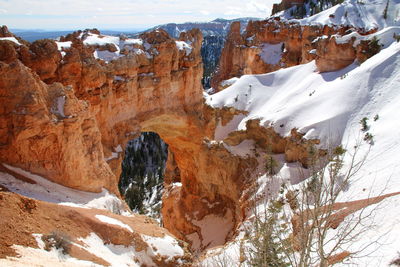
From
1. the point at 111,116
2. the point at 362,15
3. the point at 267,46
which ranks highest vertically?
the point at 362,15

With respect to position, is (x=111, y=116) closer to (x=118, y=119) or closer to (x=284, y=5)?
(x=118, y=119)

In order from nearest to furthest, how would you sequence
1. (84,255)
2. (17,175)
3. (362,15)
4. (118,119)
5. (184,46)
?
1. (84,255)
2. (17,175)
3. (118,119)
4. (184,46)
5. (362,15)

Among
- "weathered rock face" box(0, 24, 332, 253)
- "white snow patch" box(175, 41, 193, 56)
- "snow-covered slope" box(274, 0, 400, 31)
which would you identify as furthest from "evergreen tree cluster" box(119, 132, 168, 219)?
"snow-covered slope" box(274, 0, 400, 31)

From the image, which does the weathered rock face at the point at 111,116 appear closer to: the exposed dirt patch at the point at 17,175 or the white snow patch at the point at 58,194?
the white snow patch at the point at 58,194

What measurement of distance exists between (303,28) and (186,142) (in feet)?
108

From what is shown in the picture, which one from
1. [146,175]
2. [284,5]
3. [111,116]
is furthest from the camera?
[284,5]

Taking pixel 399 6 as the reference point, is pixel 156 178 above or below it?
below

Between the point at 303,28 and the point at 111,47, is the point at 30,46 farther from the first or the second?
the point at 303,28

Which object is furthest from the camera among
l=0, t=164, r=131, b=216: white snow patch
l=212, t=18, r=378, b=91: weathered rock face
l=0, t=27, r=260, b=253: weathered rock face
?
l=212, t=18, r=378, b=91: weathered rock face

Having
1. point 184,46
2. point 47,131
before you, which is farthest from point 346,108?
point 47,131

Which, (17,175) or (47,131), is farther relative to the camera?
(47,131)

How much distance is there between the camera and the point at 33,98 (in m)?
15.3

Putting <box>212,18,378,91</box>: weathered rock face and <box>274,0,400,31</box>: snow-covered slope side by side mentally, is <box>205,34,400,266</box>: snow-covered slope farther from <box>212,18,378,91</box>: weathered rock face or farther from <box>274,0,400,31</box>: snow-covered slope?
<box>274,0,400,31</box>: snow-covered slope

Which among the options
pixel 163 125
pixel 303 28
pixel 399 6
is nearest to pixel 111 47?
pixel 163 125
